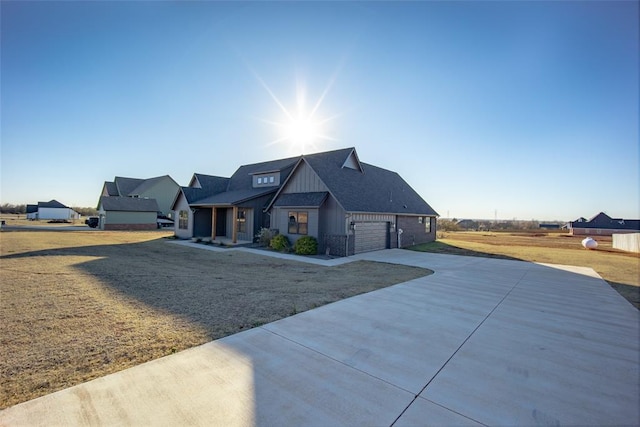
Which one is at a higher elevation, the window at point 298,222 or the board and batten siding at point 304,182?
the board and batten siding at point 304,182

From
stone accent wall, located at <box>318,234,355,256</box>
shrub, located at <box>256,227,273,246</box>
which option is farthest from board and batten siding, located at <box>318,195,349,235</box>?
shrub, located at <box>256,227,273,246</box>

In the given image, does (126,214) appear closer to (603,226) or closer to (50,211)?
(50,211)

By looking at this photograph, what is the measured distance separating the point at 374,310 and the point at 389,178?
19.8 m

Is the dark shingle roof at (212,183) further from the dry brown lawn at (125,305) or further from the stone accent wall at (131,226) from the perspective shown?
the stone accent wall at (131,226)

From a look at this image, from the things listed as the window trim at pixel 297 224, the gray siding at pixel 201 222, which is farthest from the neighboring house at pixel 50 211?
the window trim at pixel 297 224

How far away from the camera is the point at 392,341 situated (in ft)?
15.1

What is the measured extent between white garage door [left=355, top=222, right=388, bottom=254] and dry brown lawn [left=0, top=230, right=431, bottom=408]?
4.52 m

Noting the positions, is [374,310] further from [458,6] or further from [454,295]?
[458,6]

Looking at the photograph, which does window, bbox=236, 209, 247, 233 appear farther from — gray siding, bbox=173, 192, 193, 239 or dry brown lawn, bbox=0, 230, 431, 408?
dry brown lawn, bbox=0, 230, 431, 408

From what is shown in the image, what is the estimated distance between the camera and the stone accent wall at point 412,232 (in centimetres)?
2073

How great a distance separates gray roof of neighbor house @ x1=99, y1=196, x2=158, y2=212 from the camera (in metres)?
33.3

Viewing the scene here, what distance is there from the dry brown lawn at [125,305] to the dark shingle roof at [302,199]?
15.7 feet

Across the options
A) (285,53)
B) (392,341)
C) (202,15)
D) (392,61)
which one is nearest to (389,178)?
(392,61)

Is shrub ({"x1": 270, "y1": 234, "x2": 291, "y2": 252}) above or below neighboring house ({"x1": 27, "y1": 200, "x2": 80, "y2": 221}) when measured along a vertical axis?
below
